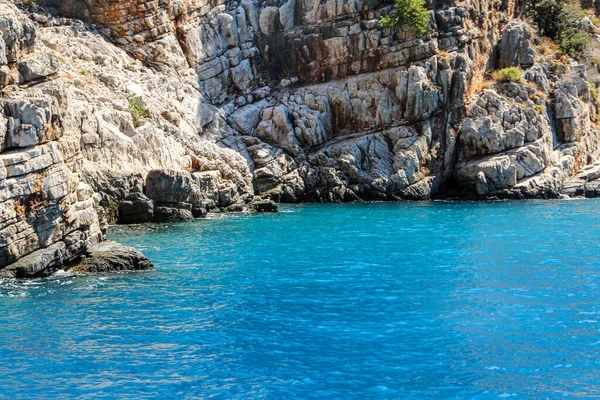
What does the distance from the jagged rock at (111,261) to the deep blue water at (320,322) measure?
1.03 meters

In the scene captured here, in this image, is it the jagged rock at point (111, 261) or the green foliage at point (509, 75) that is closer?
the jagged rock at point (111, 261)

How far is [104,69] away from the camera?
52.0 meters

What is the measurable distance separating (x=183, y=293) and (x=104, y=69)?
105 feet

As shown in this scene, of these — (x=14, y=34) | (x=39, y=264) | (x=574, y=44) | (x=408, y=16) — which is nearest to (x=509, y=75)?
(x=574, y=44)

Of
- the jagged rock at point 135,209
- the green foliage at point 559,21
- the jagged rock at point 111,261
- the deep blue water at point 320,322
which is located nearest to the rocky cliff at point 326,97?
the green foliage at point 559,21

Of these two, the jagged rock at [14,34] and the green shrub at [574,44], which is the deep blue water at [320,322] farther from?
the green shrub at [574,44]

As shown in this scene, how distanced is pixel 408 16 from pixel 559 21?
1901cm

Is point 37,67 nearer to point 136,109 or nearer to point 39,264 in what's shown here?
point 39,264

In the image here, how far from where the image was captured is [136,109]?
49.0m

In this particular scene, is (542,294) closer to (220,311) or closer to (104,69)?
(220,311)

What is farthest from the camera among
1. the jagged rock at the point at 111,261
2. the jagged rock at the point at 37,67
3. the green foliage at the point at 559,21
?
the green foliage at the point at 559,21

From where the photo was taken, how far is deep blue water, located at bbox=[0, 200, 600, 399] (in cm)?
1650

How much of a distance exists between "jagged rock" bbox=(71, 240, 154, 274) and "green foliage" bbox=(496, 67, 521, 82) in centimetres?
4178

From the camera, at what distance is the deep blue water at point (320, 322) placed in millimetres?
16500
